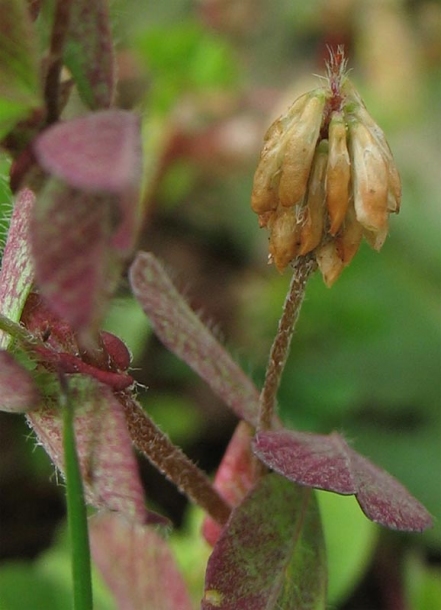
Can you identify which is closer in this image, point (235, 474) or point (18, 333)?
point (18, 333)

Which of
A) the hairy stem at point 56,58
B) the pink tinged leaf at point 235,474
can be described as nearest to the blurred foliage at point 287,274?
the pink tinged leaf at point 235,474

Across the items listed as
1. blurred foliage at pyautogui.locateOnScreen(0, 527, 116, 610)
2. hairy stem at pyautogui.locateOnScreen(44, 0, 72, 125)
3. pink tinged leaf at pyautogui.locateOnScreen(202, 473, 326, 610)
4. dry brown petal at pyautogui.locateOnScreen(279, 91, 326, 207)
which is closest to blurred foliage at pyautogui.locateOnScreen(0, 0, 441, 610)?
blurred foliage at pyautogui.locateOnScreen(0, 527, 116, 610)

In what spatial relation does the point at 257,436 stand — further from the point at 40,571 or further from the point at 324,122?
the point at 40,571

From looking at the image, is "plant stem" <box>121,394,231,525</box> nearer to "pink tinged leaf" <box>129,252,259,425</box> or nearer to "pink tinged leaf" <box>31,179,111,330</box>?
"pink tinged leaf" <box>129,252,259,425</box>

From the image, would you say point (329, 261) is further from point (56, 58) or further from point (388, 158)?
point (56, 58)

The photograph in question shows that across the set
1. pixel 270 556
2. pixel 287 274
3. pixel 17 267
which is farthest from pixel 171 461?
pixel 287 274
